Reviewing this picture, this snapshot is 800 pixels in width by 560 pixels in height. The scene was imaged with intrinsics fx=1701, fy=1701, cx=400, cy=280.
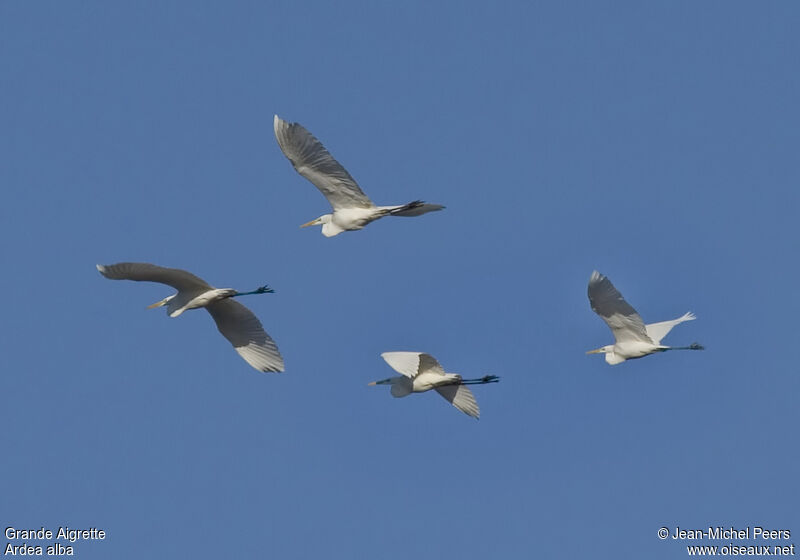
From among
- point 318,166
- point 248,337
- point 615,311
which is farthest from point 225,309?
point 615,311

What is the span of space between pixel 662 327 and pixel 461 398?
506 centimetres

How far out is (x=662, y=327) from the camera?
35312 mm

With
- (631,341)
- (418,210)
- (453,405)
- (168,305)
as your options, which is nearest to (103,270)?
(168,305)

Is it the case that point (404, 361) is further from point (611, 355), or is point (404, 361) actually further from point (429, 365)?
point (611, 355)

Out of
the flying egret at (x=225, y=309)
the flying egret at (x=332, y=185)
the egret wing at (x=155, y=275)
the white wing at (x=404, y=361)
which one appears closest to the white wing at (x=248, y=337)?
the flying egret at (x=225, y=309)

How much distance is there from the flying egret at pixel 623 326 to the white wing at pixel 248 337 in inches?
243

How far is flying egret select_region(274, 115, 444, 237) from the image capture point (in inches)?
1167

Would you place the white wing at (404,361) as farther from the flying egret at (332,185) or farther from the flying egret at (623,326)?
the flying egret at (623,326)

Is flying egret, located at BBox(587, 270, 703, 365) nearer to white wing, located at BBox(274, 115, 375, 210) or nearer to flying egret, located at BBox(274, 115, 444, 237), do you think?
flying egret, located at BBox(274, 115, 444, 237)

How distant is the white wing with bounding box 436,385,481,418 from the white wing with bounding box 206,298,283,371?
10.7 feet

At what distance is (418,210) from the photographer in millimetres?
30281

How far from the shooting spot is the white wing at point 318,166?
2958 centimetres

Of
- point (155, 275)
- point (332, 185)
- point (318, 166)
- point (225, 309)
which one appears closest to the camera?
point (155, 275)

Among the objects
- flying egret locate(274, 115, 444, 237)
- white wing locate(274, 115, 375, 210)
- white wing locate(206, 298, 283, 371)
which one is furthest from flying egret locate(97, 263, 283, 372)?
white wing locate(274, 115, 375, 210)
